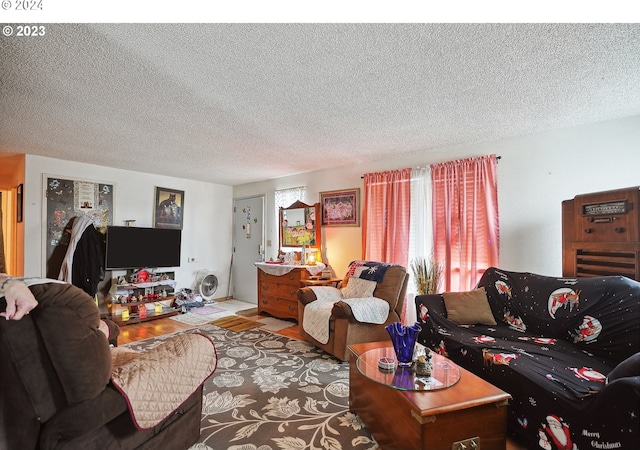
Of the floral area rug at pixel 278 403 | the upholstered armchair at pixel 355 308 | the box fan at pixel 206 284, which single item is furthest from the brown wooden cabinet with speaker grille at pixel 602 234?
the box fan at pixel 206 284

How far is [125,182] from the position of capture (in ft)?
16.2

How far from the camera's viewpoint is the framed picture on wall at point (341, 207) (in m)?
4.52

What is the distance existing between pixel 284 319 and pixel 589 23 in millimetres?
4449

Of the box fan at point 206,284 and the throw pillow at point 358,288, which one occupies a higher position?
the throw pillow at point 358,288

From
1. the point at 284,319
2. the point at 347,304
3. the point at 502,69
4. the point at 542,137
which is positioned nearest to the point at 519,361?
the point at 347,304

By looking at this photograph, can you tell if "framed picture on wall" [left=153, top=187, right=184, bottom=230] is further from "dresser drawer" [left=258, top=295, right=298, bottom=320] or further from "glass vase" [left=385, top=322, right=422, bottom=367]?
"glass vase" [left=385, top=322, right=422, bottom=367]

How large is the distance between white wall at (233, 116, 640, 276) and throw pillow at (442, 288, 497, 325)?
76 cm

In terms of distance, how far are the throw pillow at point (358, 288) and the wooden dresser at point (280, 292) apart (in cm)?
80

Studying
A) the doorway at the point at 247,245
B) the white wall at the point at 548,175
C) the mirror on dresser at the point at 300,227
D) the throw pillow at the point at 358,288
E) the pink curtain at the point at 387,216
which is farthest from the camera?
the doorway at the point at 247,245


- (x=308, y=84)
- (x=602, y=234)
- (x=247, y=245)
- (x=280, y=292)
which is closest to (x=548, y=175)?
(x=602, y=234)

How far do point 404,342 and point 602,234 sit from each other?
194 centimetres

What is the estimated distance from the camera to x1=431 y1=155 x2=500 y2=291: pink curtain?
11.0 ft

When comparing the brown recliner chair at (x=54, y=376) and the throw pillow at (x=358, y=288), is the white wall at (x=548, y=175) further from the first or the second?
the brown recliner chair at (x=54, y=376)
